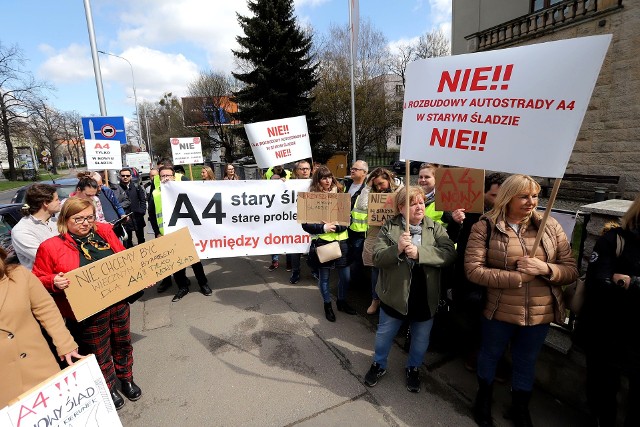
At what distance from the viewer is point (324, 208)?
3.92 m

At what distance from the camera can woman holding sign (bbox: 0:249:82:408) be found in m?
→ 1.83

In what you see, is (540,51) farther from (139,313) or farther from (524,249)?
(139,313)

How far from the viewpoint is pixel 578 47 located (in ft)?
5.69

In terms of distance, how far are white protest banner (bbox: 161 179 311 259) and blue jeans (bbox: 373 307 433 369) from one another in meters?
2.42

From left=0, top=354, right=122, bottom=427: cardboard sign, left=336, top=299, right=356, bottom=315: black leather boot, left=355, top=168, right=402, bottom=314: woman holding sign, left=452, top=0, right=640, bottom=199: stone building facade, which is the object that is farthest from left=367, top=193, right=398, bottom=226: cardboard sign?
left=452, top=0, right=640, bottom=199: stone building facade

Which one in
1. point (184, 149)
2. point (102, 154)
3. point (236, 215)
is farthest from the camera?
point (184, 149)

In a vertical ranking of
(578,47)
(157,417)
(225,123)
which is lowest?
(157,417)

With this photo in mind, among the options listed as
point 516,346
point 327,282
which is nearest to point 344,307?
point 327,282

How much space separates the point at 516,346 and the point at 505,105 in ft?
5.53

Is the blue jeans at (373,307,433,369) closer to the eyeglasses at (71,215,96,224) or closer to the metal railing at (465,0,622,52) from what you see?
the eyeglasses at (71,215,96,224)

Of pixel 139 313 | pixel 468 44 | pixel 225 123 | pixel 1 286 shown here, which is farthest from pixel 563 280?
pixel 225 123

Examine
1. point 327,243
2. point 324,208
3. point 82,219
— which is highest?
point 82,219

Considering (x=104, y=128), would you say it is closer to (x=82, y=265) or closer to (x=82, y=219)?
(x=82, y=219)

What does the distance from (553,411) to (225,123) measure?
36.5 meters
